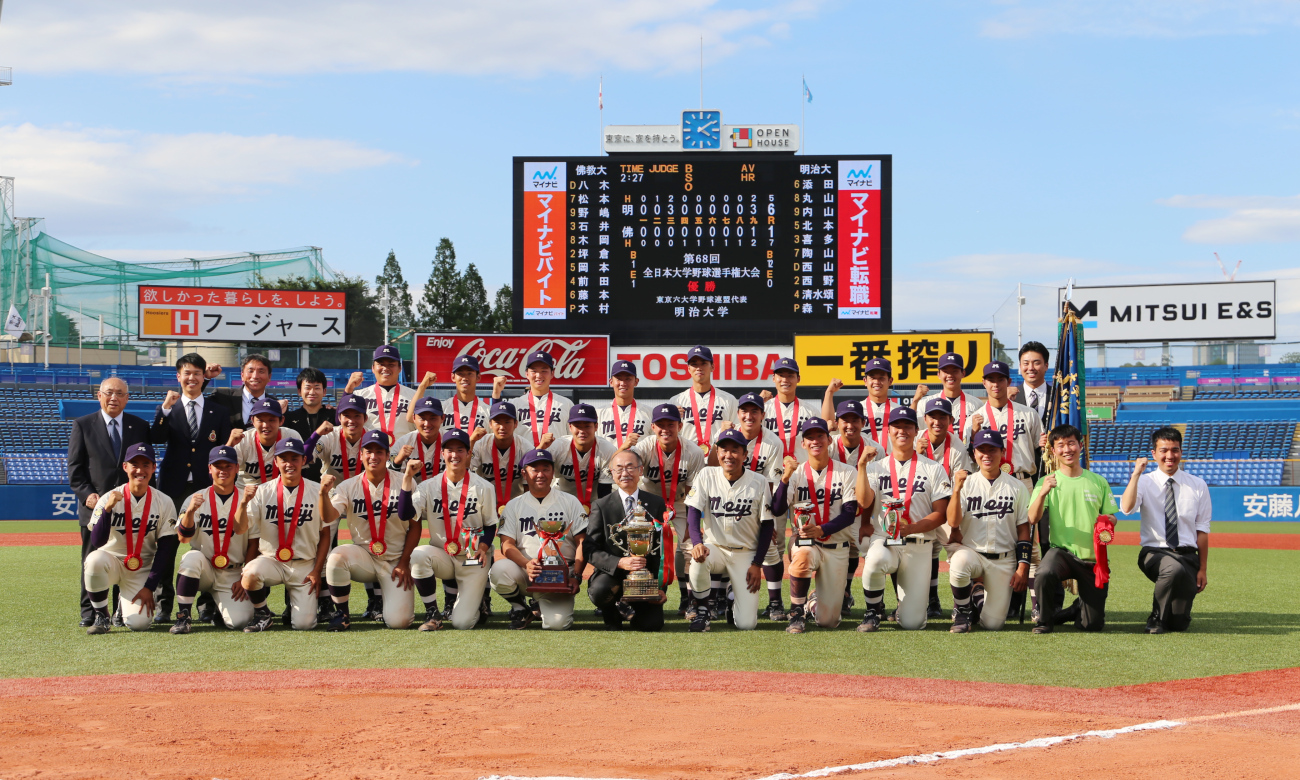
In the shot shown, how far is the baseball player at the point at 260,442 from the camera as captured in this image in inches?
308

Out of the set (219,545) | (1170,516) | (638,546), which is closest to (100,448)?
(219,545)

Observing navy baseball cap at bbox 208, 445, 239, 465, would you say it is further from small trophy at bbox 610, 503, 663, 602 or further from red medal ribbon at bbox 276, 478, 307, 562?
small trophy at bbox 610, 503, 663, 602

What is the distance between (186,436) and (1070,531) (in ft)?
22.1

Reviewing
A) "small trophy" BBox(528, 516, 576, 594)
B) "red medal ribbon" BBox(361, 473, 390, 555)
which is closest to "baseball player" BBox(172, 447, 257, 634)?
"red medal ribbon" BBox(361, 473, 390, 555)

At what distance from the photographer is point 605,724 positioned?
481 centimetres

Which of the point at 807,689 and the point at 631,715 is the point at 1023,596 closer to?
the point at 807,689

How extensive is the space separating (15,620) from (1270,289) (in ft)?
114

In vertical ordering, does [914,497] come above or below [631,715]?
above

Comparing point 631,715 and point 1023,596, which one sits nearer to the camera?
point 631,715

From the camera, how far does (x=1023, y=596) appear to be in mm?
7637

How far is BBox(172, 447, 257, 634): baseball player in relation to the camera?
7.43 metres

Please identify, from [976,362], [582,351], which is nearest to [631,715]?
[582,351]

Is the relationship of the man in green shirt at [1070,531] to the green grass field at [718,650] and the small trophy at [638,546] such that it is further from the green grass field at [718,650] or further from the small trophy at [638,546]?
the small trophy at [638,546]

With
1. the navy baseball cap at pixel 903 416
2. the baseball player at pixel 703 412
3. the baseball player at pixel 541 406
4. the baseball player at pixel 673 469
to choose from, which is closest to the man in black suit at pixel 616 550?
the baseball player at pixel 673 469
